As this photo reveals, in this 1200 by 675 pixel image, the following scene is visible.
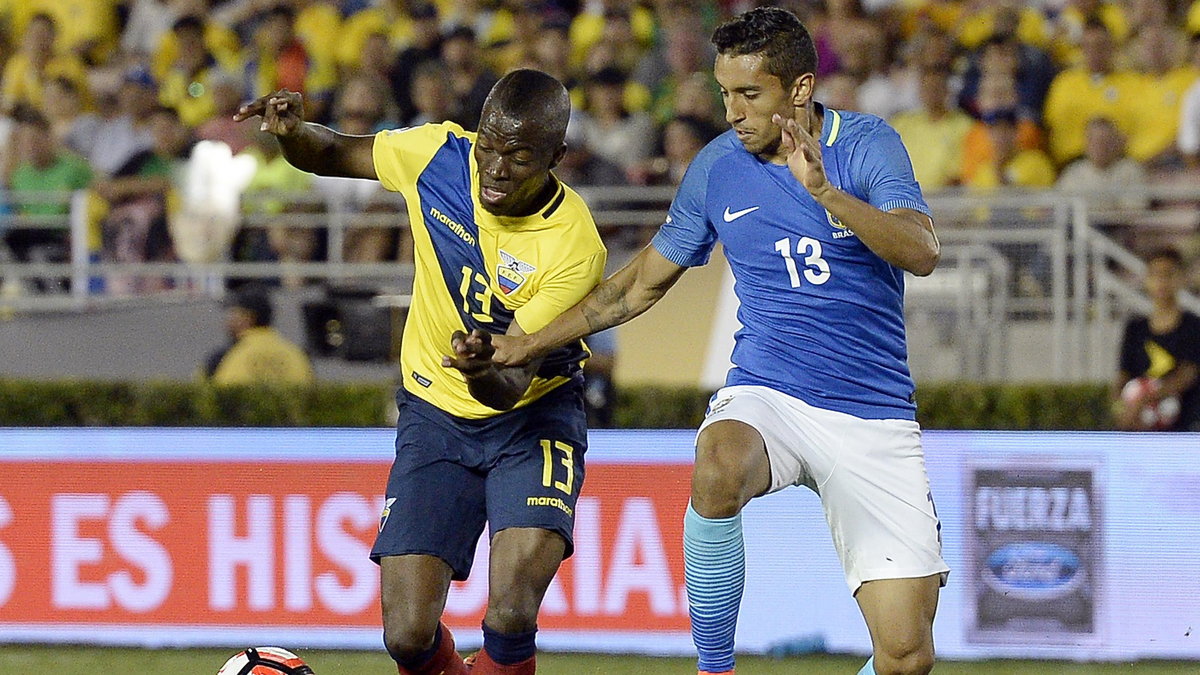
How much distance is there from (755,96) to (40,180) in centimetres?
961

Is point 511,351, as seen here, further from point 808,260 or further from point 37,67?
point 37,67

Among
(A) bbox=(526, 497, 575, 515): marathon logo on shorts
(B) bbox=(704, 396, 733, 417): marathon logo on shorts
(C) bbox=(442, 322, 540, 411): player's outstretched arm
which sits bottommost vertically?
(A) bbox=(526, 497, 575, 515): marathon logo on shorts

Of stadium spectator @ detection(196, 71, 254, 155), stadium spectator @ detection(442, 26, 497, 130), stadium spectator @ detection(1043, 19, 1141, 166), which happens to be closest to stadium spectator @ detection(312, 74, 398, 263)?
stadium spectator @ detection(442, 26, 497, 130)

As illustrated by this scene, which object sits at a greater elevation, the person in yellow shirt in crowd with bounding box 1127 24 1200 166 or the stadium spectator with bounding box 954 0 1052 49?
the stadium spectator with bounding box 954 0 1052 49

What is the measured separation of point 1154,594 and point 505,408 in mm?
3510

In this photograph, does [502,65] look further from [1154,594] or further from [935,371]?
[1154,594]

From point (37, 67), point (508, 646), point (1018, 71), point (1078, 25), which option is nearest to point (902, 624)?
point (508, 646)

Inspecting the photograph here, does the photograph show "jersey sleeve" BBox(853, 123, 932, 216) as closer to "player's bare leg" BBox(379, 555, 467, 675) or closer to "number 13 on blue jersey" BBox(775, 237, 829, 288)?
"number 13 on blue jersey" BBox(775, 237, 829, 288)

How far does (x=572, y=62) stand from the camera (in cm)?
1393

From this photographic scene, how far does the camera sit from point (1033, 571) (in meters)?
7.74

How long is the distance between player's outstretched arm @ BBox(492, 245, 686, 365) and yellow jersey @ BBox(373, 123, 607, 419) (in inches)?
2.6

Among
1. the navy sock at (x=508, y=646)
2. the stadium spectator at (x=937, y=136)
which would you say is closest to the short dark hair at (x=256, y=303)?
the stadium spectator at (x=937, y=136)

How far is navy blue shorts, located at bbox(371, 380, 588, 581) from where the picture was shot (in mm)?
5773

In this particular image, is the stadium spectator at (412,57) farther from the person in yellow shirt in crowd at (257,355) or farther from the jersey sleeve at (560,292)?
the jersey sleeve at (560,292)
